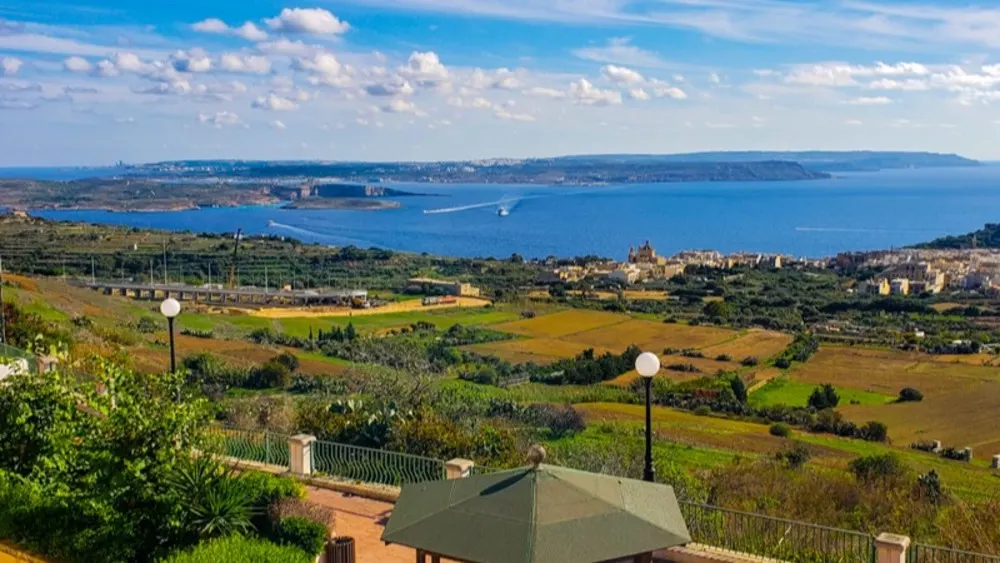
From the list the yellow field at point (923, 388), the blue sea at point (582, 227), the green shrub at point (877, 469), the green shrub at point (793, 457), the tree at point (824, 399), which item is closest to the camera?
the green shrub at point (877, 469)

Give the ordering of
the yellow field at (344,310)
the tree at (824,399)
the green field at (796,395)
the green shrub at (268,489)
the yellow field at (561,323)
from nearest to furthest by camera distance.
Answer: the green shrub at (268,489) < the tree at (824,399) < the green field at (796,395) < the yellow field at (561,323) < the yellow field at (344,310)

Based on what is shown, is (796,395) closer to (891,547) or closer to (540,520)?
(891,547)

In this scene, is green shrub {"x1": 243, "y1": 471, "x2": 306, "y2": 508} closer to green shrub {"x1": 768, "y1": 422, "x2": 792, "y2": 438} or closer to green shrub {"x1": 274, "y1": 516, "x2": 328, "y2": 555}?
green shrub {"x1": 274, "y1": 516, "x2": 328, "y2": 555}

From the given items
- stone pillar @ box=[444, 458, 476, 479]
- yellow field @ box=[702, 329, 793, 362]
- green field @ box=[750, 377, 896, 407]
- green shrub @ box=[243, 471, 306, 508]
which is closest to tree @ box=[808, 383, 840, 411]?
green field @ box=[750, 377, 896, 407]

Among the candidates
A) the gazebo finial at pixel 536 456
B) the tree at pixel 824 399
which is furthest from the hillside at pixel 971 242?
the gazebo finial at pixel 536 456

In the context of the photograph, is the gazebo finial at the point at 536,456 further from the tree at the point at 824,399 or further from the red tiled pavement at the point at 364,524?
the tree at the point at 824,399

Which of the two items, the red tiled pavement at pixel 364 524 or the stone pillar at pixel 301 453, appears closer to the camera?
the red tiled pavement at pixel 364 524

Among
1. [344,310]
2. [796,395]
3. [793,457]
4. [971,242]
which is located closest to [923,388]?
[796,395]
